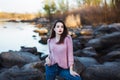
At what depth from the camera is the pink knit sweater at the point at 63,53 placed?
443cm

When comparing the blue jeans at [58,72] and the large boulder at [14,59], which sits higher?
the blue jeans at [58,72]

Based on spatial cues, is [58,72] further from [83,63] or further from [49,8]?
[49,8]

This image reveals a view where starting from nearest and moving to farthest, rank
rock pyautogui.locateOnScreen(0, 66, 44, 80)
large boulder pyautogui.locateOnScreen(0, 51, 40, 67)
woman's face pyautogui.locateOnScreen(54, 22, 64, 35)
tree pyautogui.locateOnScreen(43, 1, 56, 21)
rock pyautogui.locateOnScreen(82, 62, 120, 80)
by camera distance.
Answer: woman's face pyautogui.locateOnScreen(54, 22, 64, 35) → rock pyautogui.locateOnScreen(0, 66, 44, 80) → rock pyautogui.locateOnScreen(82, 62, 120, 80) → large boulder pyautogui.locateOnScreen(0, 51, 40, 67) → tree pyautogui.locateOnScreen(43, 1, 56, 21)

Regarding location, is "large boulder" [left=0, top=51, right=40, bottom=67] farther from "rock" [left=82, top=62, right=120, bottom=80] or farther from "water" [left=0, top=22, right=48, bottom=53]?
"water" [left=0, top=22, right=48, bottom=53]

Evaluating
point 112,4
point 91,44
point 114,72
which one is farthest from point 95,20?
point 114,72

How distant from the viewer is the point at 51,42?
4562 millimetres

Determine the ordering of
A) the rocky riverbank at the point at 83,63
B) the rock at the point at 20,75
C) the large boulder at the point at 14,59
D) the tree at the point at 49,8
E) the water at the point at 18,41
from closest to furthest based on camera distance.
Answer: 1. the rock at the point at 20,75
2. the rocky riverbank at the point at 83,63
3. the large boulder at the point at 14,59
4. the water at the point at 18,41
5. the tree at the point at 49,8

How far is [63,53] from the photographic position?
14.5 ft

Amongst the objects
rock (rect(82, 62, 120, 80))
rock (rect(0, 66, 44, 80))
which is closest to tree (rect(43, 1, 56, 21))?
rock (rect(82, 62, 120, 80))

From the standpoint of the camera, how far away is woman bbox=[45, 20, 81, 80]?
14.5 feet

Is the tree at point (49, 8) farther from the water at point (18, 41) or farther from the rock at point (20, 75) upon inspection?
the rock at point (20, 75)

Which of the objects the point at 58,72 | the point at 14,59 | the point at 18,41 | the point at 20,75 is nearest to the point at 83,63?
the point at 14,59

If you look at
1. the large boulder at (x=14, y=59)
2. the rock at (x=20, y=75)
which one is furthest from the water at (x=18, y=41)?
the rock at (x=20, y=75)

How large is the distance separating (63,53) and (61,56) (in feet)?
0.17
